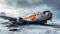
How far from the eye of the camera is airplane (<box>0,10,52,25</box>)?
134 inches

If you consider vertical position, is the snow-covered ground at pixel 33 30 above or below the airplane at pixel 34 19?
below

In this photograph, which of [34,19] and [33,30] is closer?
[33,30]

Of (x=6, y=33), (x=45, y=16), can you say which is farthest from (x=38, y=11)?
(x=6, y=33)

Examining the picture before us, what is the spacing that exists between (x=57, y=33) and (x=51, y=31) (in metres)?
0.13

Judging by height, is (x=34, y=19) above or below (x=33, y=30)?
above

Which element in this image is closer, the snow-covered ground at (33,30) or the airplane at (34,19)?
the snow-covered ground at (33,30)

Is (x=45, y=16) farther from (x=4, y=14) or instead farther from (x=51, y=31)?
(x=4, y=14)

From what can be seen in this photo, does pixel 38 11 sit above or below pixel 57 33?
above

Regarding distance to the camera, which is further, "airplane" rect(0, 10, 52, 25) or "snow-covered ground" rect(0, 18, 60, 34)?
"airplane" rect(0, 10, 52, 25)

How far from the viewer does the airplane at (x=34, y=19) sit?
3.42 metres

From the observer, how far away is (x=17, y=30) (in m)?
3.30

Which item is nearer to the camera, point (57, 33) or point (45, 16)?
point (57, 33)

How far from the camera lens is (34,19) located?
351 centimetres

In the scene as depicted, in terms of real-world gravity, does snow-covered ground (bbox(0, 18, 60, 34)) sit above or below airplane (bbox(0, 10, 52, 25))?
below
